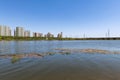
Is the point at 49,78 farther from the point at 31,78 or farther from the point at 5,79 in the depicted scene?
the point at 5,79

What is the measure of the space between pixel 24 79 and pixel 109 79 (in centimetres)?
605

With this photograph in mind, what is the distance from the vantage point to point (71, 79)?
855 centimetres

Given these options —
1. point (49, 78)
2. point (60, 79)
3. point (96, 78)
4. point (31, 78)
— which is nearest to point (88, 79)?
point (96, 78)

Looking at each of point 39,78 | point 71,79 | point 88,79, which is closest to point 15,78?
point 39,78

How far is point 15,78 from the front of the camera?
8.65m

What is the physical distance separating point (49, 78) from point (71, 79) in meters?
1.63

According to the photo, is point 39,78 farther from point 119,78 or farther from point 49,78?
point 119,78

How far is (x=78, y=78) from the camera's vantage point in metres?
→ 8.80

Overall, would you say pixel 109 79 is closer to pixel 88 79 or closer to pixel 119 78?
pixel 119 78

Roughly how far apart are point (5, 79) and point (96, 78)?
654 cm

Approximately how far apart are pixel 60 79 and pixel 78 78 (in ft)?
4.43

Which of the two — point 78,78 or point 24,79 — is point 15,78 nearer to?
point 24,79

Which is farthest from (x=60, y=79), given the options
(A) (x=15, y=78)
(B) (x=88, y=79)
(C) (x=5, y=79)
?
(C) (x=5, y=79)

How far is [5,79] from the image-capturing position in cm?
841
